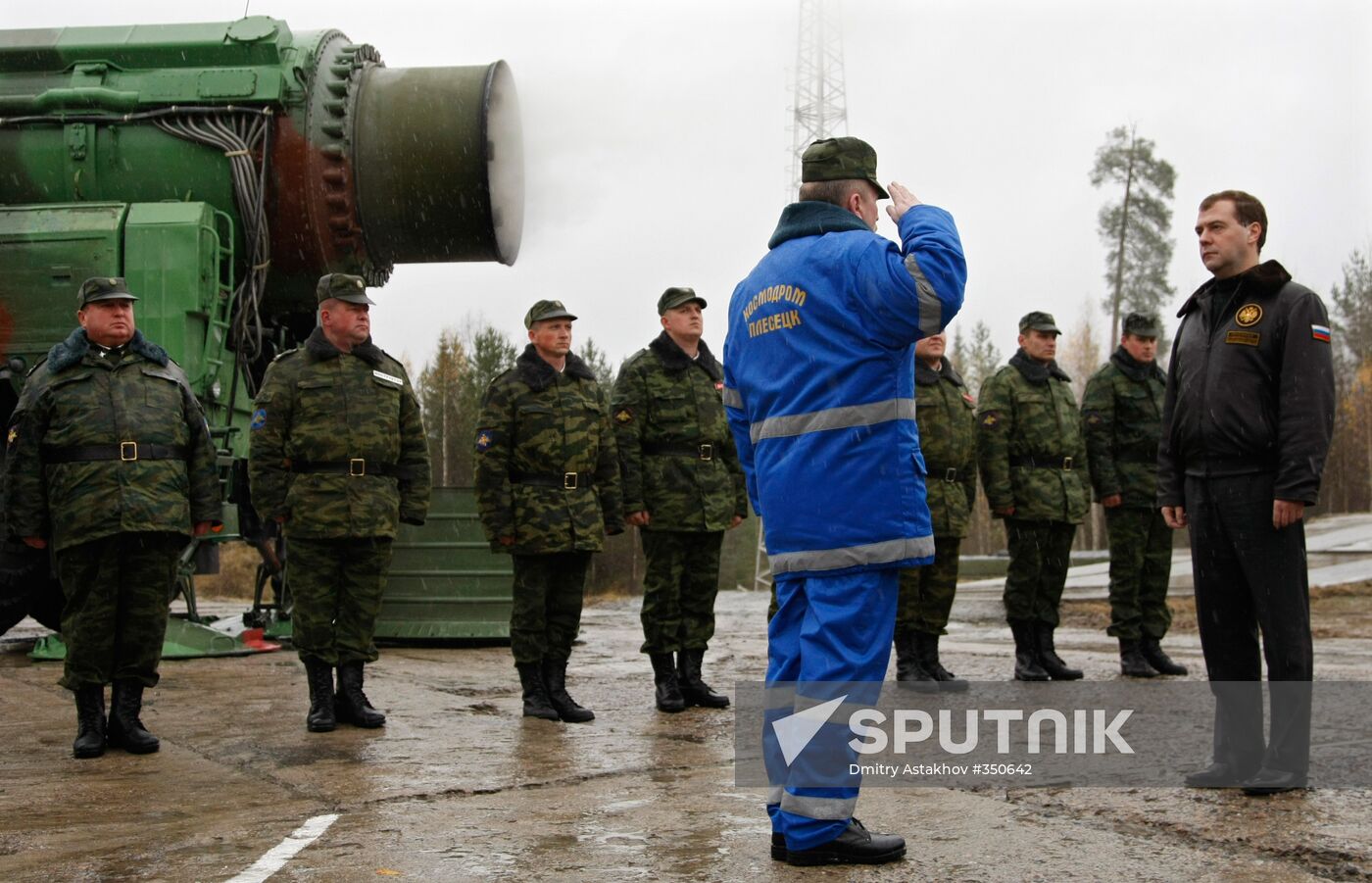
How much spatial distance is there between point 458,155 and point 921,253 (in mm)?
4552

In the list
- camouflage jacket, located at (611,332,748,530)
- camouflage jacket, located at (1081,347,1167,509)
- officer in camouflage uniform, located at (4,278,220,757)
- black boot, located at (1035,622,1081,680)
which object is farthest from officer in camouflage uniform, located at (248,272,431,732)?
camouflage jacket, located at (1081,347,1167,509)

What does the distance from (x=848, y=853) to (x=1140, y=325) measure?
5235 mm

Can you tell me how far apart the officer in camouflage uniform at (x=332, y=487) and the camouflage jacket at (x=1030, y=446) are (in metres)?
3.23

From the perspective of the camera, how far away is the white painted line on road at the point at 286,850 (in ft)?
11.2

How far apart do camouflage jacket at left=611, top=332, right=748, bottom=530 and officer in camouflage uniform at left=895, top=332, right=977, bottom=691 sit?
1.03 metres

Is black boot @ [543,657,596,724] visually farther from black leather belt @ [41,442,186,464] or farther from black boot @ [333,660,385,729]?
black leather belt @ [41,442,186,464]

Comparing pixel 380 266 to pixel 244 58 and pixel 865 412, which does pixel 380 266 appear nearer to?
pixel 244 58

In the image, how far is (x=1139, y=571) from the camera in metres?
7.88

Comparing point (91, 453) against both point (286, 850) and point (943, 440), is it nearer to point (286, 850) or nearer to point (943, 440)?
point (286, 850)

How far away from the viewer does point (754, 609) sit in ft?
48.8

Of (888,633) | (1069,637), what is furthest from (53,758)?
(1069,637)

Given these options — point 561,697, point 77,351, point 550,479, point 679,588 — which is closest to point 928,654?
point 679,588

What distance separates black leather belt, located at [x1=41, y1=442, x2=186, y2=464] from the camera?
5.65 m

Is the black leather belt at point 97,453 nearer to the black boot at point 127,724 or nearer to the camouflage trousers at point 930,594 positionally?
the black boot at point 127,724
